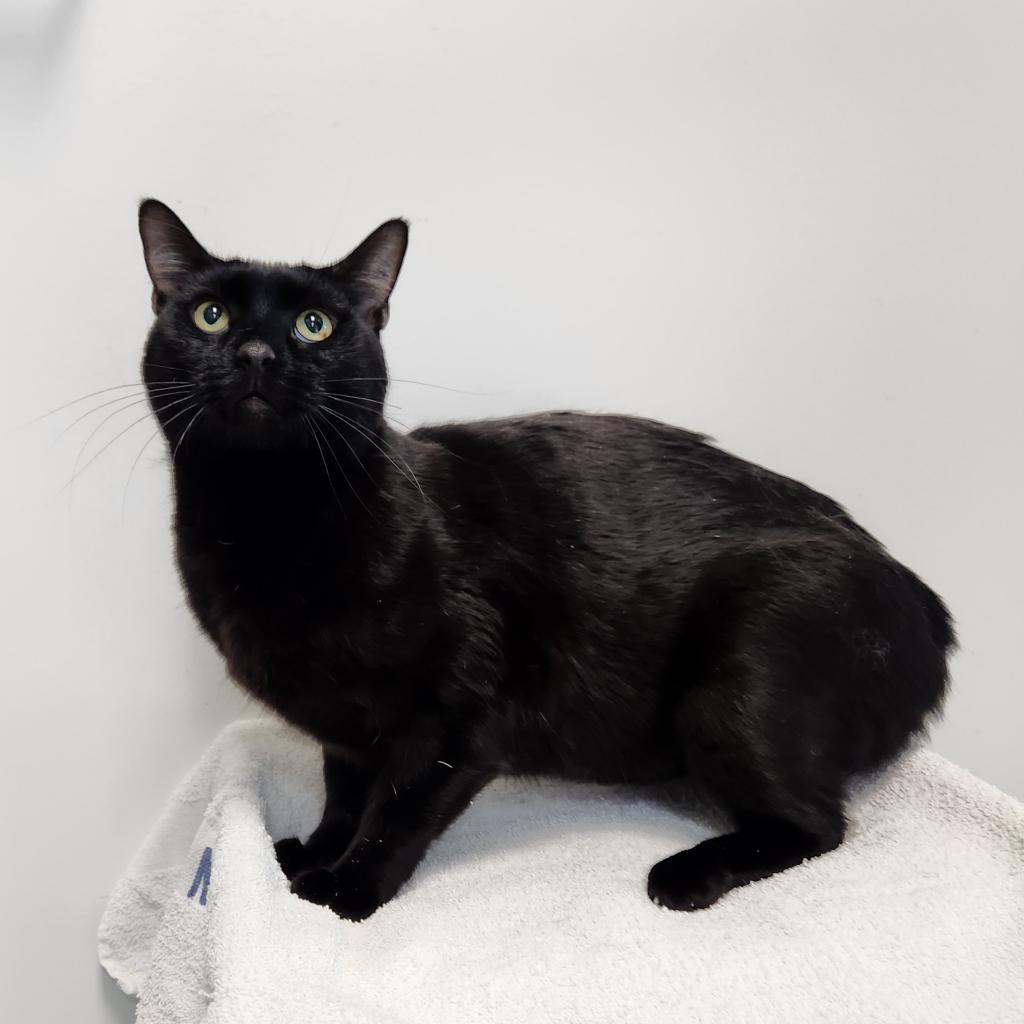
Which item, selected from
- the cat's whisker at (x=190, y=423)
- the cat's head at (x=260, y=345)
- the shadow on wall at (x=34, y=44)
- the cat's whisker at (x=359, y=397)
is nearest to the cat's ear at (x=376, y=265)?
the cat's head at (x=260, y=345)

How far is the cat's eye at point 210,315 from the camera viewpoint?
0.94 metres

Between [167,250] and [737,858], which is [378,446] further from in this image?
[737,858]

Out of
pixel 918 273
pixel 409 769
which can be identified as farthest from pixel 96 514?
pixel 918 273

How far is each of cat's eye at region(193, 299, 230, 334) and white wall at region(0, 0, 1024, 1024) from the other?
31 cm

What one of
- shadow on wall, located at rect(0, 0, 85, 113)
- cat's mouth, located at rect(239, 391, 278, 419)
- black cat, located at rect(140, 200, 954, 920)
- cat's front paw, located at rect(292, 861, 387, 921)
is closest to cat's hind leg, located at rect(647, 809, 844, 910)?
black cat, located at rect(140, 200, 954, 920)

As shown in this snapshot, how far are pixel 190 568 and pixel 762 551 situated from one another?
25.6 inches

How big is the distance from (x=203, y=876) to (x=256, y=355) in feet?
2.02

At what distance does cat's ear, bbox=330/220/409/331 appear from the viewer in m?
1.02

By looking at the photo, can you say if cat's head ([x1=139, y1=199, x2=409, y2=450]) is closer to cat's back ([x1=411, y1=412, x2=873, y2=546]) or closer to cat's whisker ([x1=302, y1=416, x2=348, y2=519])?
cat's whisker ([x1=302, y1=416, x2=348, y2=519])

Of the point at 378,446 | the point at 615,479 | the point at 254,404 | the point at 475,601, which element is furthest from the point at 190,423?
the point at 615,479

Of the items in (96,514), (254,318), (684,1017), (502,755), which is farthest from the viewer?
(96,514)

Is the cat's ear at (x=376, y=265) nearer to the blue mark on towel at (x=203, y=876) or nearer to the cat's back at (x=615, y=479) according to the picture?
the cat's back at (x=615, y=479)

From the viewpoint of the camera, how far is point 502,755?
3.47 ft

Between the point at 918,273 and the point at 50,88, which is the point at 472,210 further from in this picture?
the point at 918,273
